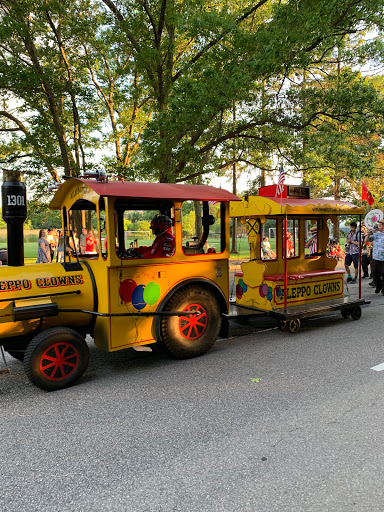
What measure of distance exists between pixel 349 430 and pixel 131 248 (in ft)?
11.4

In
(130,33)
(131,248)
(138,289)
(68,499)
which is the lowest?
(68,499)

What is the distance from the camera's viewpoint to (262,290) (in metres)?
6.40

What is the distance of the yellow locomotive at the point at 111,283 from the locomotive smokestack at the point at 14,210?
11 millimetres

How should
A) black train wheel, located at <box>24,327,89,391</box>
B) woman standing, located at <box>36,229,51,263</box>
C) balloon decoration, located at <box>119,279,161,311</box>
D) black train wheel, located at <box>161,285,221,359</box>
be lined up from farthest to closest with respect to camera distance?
woman standing, located at <box>36,229,51,263</box> < black train wheel, located at <box>161,285,221,359</box> < balloon decoration, located at <box>119,279,161,311</box> < black train wheel, located at <box>24,327,89,391</box>

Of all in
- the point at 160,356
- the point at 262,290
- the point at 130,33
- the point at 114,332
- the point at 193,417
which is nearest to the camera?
the point at 193,417

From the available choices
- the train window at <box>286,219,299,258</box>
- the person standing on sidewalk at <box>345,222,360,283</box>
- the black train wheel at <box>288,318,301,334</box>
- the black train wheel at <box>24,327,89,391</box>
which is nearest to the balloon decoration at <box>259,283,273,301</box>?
the black train wheel at <box>288,318,301,334</box>

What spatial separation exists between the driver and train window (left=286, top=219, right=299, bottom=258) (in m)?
3.36

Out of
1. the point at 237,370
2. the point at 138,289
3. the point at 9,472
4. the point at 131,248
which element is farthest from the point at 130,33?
the point at 9,472

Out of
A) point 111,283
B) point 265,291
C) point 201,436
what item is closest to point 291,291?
point 265,291

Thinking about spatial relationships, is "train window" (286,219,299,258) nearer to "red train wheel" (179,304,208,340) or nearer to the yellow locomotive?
the yellow locomotive

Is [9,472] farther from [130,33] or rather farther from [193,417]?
[130,33]

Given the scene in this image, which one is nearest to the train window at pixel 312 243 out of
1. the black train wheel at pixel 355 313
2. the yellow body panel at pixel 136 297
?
the black train wheel at pixel 355 313

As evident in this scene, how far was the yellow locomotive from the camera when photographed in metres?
3.98

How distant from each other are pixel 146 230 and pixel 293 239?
347 cm
